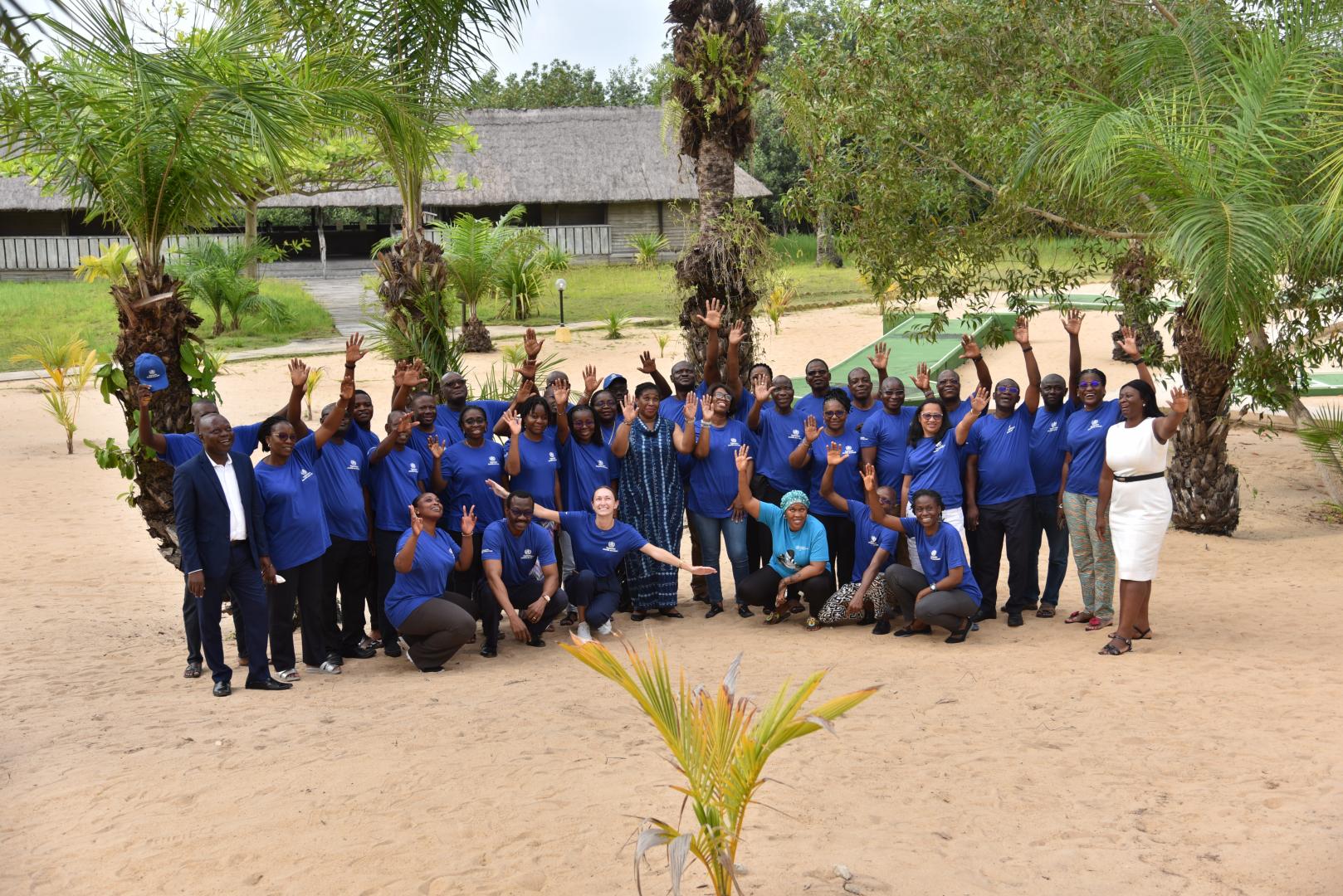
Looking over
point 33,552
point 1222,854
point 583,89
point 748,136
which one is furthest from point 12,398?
point 583,89

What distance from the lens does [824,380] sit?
29.7 feet

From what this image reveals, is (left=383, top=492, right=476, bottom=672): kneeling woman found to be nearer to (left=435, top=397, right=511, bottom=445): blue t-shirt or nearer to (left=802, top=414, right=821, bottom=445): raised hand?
(left=435, top=397, right=511, bottom=445): blue t-shirt

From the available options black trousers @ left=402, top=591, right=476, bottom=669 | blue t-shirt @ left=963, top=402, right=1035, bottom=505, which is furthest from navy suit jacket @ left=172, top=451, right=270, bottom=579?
blue t-shirt @ left=963, top=402, right=1035, bottom=505

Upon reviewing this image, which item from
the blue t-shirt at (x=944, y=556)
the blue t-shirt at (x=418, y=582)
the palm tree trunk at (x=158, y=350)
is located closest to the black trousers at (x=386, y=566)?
the blue t-shirt at (x=418, y=582)

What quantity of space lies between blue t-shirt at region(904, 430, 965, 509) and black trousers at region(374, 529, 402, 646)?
317 cm

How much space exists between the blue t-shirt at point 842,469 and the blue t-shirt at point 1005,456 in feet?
2.44

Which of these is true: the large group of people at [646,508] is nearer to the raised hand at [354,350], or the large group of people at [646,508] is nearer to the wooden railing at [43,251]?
the raised hand at [354,350]

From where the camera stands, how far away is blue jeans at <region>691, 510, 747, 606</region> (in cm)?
879

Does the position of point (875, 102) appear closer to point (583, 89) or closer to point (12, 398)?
point (12, 398)

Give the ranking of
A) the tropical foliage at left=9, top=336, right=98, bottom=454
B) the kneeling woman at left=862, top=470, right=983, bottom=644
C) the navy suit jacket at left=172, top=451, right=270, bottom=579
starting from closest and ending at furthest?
the navy suit jacket at left=172, top=451, right=270, bottom=579 → the kneeling woman at left=862, top=470, right=983, bottom=644 → the tropical foliage at left=9, top=336, right=98, bottom=454

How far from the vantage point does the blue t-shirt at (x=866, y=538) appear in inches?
325

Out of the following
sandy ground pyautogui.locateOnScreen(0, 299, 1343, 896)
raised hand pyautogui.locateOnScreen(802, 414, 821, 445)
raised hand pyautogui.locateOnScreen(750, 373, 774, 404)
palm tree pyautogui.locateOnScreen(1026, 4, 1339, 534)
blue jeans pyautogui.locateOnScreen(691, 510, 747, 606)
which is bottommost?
sandy ground pyautogui.locateOnScreen(0, 299, 1343, 896)

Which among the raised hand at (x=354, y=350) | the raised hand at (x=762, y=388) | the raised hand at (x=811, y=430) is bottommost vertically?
the raised hand at (x=811, y=430)

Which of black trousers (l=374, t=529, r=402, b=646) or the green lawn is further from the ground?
the green lawn
